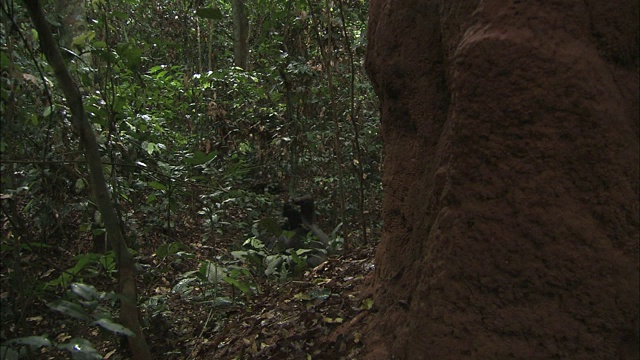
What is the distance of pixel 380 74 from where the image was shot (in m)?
2.68

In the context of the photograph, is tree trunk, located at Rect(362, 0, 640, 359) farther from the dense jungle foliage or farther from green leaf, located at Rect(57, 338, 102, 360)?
the dense jungle foliage

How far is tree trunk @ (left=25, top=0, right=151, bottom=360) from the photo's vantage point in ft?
7.89

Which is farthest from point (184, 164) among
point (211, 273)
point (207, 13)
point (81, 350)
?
point (81, 350)

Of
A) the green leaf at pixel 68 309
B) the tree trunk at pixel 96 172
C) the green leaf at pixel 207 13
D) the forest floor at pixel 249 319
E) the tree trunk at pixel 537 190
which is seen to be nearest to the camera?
the tree trunk at pixel 537 190

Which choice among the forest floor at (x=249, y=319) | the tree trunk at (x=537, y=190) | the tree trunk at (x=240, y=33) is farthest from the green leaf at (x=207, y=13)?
the tree trunk at (x=240, y=33)

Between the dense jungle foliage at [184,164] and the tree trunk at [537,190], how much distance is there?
141cm

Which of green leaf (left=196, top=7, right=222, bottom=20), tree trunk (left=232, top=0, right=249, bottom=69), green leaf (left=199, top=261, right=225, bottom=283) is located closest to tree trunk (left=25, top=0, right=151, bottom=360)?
green leaf (left=196, top=7, right=222, bottom=20)

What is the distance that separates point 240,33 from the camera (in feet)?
32.8

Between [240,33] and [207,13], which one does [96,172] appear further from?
[240,33]

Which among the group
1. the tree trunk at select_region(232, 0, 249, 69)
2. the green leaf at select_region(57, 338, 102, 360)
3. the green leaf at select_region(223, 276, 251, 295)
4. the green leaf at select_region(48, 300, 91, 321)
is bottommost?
the green leaf at select_region(223, 276, 251, 295)

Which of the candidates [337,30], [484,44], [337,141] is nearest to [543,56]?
[484,44]

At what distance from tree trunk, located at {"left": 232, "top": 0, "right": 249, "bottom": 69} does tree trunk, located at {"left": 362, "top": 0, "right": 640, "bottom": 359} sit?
327 inches

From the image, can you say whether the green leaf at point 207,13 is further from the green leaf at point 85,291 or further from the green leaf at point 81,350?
the green leaf at point 81,350

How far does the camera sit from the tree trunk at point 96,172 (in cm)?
241
